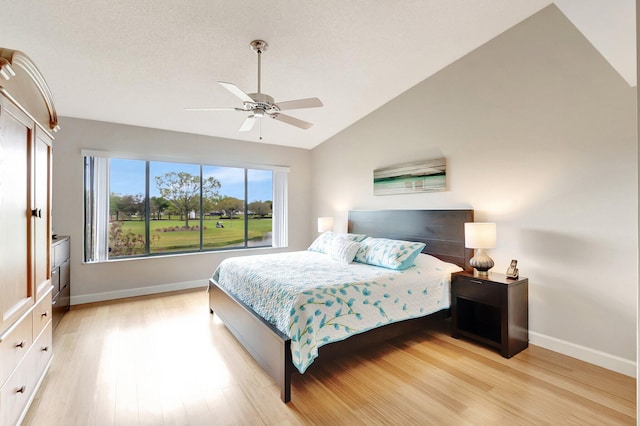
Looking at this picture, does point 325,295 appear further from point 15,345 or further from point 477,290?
point 15,345

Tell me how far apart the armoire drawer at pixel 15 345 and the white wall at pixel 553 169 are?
12.6 ft

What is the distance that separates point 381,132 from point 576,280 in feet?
9.51

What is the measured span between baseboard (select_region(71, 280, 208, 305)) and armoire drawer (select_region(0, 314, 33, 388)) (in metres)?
2.58

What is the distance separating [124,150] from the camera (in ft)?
14.2

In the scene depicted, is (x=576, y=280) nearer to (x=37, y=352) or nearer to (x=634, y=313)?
(x=634, y=313)

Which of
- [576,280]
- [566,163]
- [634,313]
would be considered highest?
[566,163]

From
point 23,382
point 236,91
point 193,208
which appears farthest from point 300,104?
point 193,208

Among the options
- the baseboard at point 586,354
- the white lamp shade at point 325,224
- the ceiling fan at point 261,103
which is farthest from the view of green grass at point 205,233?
the baseboard at point 586,354

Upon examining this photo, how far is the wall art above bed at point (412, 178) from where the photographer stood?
3674 mm

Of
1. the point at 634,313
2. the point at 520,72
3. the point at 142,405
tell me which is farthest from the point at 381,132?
the point at 142,405

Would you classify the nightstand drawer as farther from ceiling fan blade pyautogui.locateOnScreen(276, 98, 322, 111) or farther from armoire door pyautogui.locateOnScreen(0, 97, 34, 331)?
armoire door pyautogui.locateOnScreen(0, 97, 34, 331)

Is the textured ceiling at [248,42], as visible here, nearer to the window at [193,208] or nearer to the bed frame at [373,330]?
the bed frame at [373,330]

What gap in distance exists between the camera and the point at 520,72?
2.96 m

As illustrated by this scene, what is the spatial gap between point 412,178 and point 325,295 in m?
2.29
